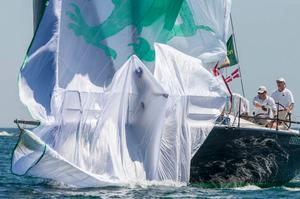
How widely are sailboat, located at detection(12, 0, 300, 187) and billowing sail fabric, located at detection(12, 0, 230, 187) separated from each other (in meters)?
0.02

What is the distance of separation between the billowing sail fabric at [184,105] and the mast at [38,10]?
2.96 m

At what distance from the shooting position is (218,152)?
2622 cm

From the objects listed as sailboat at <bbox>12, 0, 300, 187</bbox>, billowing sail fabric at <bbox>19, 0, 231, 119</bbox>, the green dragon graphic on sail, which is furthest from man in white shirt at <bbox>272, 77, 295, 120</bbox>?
the green dragon graphic on sail

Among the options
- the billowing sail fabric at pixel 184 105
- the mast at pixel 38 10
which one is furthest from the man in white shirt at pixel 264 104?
the mast at pixel 38 10

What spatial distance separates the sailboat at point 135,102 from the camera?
2402 centimetres

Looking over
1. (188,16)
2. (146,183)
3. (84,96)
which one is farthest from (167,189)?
(188,16)

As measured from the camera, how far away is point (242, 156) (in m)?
26.5

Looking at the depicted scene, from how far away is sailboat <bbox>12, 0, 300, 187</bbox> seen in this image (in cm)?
2402

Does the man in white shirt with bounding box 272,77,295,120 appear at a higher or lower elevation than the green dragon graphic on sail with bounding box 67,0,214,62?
lower

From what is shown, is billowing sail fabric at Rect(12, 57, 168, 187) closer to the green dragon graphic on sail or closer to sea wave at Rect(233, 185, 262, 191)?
the green dragon graphic on sail

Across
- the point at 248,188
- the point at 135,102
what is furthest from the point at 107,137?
the point at 248,188

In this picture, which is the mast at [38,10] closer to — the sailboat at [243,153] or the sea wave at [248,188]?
the sailboat at [243,153]

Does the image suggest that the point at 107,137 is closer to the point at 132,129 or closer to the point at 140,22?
the point at 132,129

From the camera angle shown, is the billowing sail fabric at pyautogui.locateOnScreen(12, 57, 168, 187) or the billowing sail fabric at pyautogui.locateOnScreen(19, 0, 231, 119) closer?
the billowing sail fabric at pyautogui.locateOnScreen(12, 57, 168, 187)
